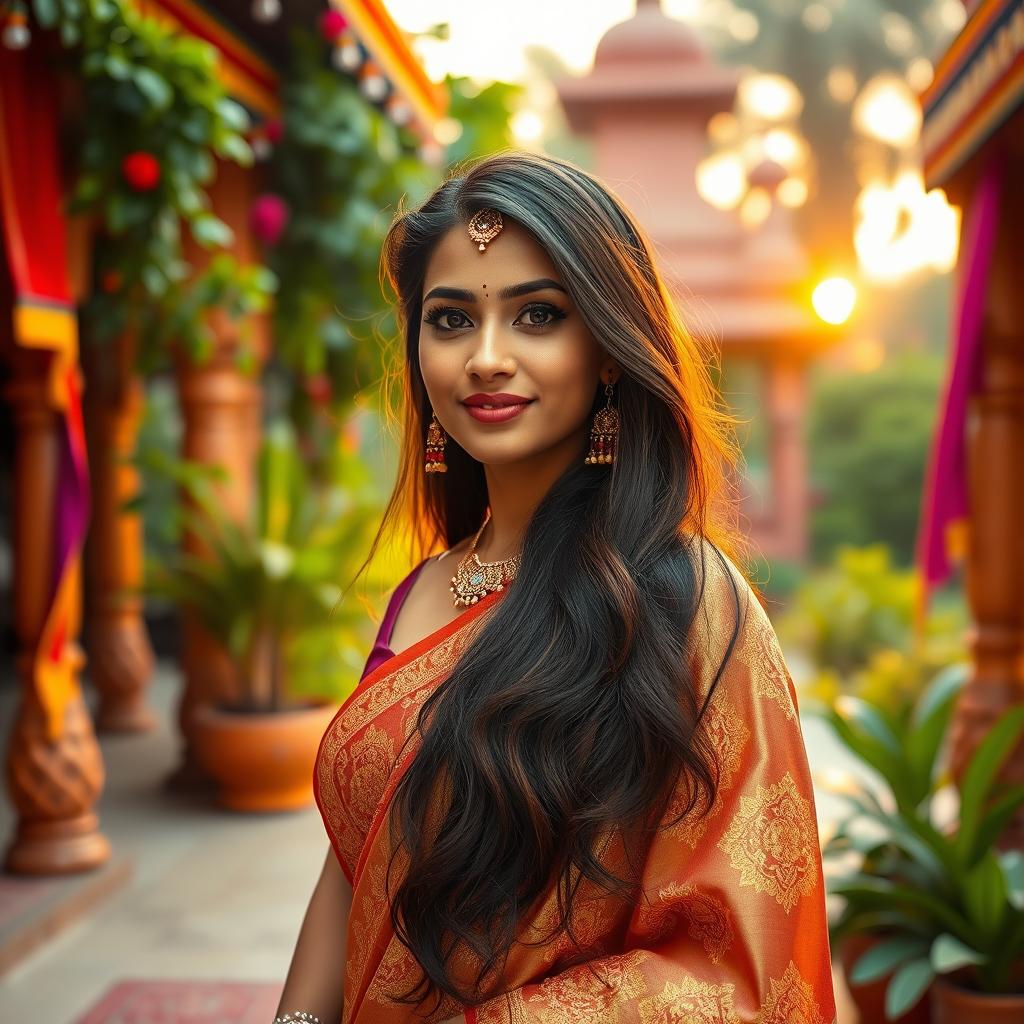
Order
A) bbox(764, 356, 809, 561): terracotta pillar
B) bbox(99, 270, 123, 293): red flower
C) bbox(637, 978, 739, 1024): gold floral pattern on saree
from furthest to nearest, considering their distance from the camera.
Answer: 1. bbox(764, 356, 809, 561): terracotta pillar
2. bbox(99, 270, 123, 293): red flower
3. bbox(637, 978, 739, 1024): gold floral pattern on saree

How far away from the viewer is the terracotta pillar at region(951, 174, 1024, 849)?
11.0 ft

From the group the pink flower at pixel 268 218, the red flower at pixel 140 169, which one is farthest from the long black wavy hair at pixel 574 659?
the pink flower at pixel 268 218

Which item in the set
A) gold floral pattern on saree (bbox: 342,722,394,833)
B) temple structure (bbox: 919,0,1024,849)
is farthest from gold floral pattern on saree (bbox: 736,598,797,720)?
temple structure (bbox: 919,0,1024,849)

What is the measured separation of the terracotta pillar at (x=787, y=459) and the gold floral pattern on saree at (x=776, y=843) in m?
12.2

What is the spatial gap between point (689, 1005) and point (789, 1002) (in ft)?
0.34

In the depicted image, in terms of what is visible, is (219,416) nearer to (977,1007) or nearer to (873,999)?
(873,999)

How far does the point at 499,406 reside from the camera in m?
1.38

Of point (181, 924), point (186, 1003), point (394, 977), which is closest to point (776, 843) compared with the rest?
point (394, 977)

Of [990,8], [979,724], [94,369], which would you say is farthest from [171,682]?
[990,8]

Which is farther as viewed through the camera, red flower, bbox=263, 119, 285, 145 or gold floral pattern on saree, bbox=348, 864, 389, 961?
red flower, bbox=263, 119, 285, 145

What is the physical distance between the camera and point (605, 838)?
1.25m

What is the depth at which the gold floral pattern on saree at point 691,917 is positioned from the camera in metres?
1.22

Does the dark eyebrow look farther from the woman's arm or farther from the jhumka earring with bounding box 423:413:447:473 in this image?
the woman's arm

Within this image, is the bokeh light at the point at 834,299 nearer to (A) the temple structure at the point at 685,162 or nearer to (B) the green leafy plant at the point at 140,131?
(B) the green leafy plant at the point at 140,131
